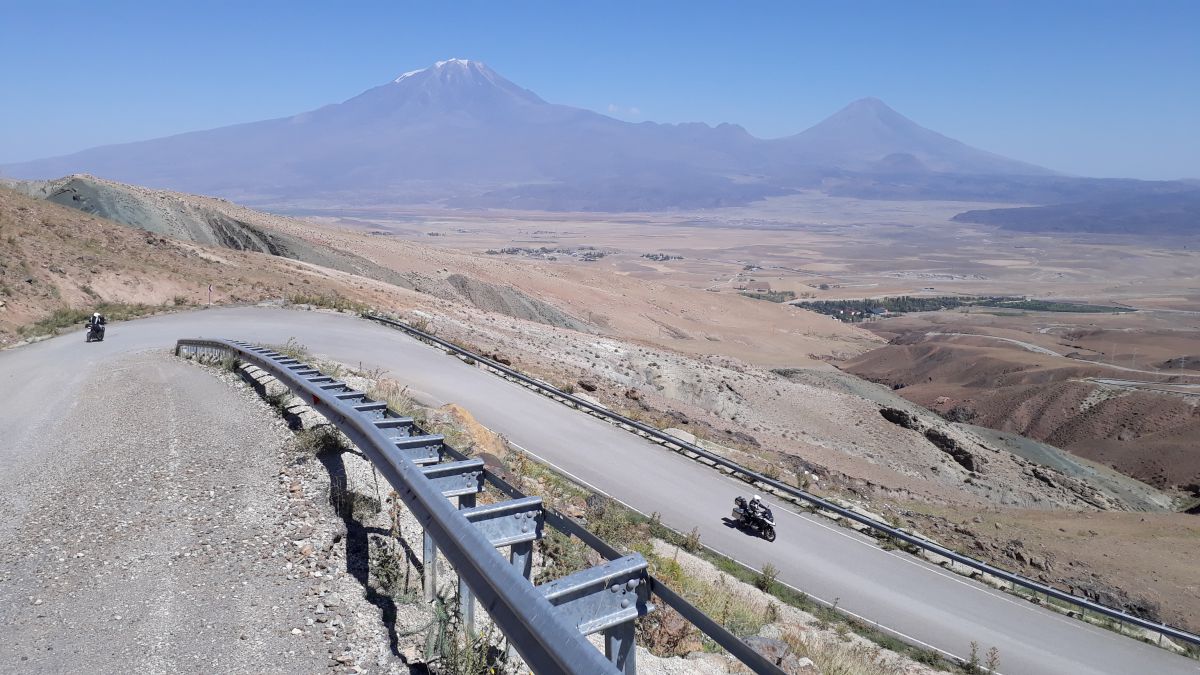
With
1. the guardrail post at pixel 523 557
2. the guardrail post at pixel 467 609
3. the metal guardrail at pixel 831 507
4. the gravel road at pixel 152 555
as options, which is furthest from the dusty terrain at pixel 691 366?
the guardrail post at pixel 467 609

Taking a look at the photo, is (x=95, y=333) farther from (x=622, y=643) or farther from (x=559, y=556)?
(x=622, y=643)

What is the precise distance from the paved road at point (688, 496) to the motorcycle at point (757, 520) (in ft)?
0.67

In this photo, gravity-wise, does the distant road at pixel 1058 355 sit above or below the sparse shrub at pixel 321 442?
below

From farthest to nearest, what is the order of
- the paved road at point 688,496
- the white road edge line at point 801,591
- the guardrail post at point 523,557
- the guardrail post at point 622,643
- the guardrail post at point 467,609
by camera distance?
the paved road at point 688,496 < the white road edge line at point 801,591 < the guardrail post at point 523,557 < the guardrail post at point 467,609 < the guardrail post at point 622,643

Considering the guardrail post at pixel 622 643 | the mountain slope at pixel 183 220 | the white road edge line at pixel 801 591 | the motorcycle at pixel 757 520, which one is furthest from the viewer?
the mountain slope at pixel 183 220

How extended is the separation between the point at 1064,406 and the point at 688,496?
114ft

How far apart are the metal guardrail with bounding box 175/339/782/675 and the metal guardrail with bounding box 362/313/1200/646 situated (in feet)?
36.8

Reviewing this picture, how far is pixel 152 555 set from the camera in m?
4.96

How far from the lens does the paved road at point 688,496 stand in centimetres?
1120

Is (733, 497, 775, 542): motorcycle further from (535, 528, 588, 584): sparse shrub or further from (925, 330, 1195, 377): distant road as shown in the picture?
(925, 330, 1195, 377): distant road

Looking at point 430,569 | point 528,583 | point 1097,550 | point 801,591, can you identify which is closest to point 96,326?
point 801,591

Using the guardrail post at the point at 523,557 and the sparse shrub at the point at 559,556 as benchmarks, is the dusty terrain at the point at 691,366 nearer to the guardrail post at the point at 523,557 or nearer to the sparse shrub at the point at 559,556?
the sparse shrub at the point at 559,556

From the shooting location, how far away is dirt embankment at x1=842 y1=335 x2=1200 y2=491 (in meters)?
33.7

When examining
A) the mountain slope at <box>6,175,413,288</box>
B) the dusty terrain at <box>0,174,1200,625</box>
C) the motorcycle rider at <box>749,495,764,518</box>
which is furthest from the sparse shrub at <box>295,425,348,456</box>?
the mountain slope at <box>6,175,413,288</box>
